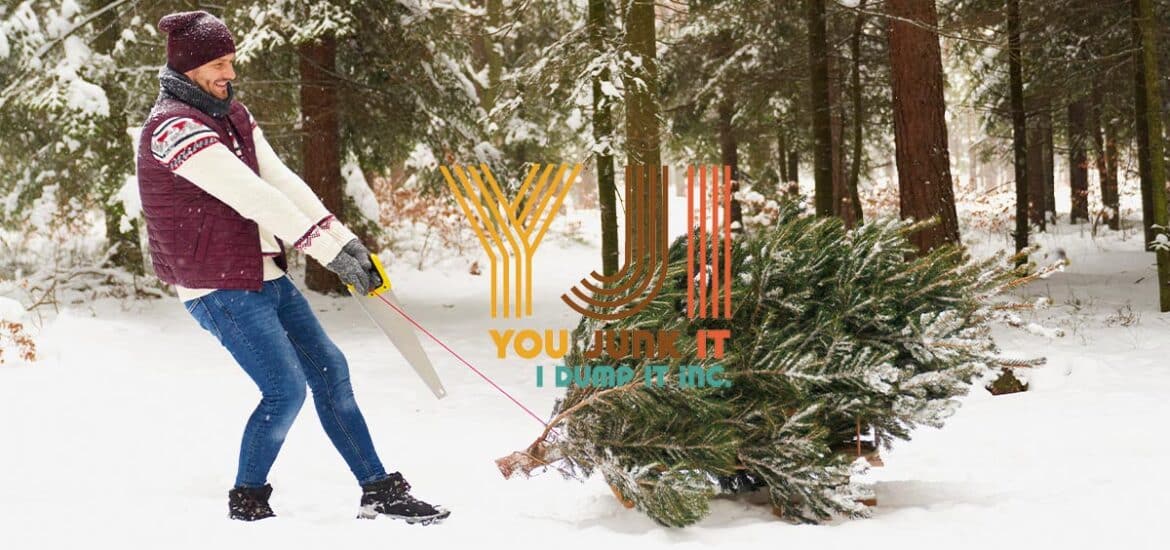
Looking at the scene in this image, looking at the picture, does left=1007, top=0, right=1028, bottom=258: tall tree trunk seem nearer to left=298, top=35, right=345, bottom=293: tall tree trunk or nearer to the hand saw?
left=298, top=35, right=345, bottom=293: tall tree trunk

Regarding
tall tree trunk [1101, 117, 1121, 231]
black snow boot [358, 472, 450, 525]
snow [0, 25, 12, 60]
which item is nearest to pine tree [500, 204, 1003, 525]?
black snow boot [358, 472, 450, 525]

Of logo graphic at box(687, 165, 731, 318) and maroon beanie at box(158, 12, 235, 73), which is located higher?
maroon beanie at box(158, 12, 235, 73)

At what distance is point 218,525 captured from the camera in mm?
3852

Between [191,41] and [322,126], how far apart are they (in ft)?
27.7

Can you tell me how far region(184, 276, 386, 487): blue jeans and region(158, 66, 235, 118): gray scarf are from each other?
2.29 feet

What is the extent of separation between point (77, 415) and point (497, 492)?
380cm

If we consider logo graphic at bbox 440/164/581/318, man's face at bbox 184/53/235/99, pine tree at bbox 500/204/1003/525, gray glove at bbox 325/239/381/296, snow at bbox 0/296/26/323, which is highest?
man's face at bbox 184/53/235/99

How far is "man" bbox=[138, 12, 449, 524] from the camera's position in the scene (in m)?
3.64

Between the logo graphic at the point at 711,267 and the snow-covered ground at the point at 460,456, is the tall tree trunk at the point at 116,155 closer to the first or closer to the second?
the snow-covered ground at the point at 460,456

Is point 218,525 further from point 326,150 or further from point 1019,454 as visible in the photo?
point 326,150

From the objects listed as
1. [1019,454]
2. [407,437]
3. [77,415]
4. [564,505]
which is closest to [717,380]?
[564,505]

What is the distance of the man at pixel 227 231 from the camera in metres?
3.64

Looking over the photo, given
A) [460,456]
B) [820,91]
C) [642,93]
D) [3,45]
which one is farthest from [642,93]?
[3,45]

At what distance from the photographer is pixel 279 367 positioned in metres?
3.77
